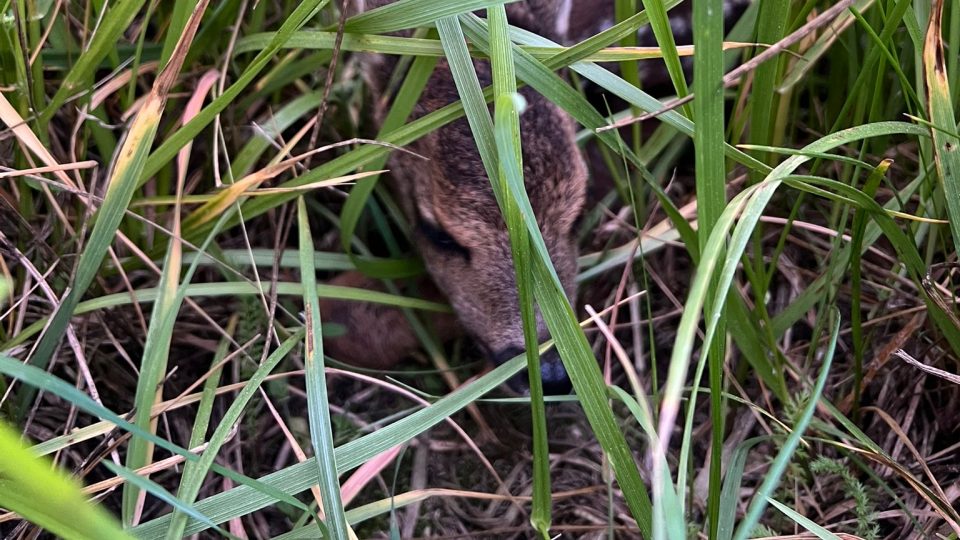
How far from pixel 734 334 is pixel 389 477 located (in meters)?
0.94

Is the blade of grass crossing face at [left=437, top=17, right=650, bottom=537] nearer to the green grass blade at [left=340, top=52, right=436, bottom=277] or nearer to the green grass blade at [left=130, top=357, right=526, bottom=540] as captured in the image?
the green grass blade at [left=130, top=357, right=526, bottom=540]

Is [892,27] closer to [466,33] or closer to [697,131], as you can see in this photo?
[697,131]

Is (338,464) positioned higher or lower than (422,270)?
lower

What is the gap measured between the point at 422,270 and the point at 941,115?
1.33 meters

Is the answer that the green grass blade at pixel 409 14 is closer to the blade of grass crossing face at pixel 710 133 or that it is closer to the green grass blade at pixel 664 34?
the green grass blade at pixel 664 34

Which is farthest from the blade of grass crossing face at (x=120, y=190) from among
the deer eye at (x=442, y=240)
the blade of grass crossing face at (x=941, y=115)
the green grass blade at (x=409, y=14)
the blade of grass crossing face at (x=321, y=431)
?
the blade of grass crossing face at (x=941, y=115)

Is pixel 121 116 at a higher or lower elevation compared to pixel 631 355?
higher

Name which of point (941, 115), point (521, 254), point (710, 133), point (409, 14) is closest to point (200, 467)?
point (521, 254)

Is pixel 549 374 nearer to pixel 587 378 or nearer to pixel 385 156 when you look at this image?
pixel 587 378

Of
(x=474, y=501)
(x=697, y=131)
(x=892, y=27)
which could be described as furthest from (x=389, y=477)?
(x=892, y=27)

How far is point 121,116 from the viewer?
2.42 meters

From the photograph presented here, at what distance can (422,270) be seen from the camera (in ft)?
8.14

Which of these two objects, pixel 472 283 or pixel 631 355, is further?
pixel 631 355

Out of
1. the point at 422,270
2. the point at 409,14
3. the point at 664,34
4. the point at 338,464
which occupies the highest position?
the point at 409,14
